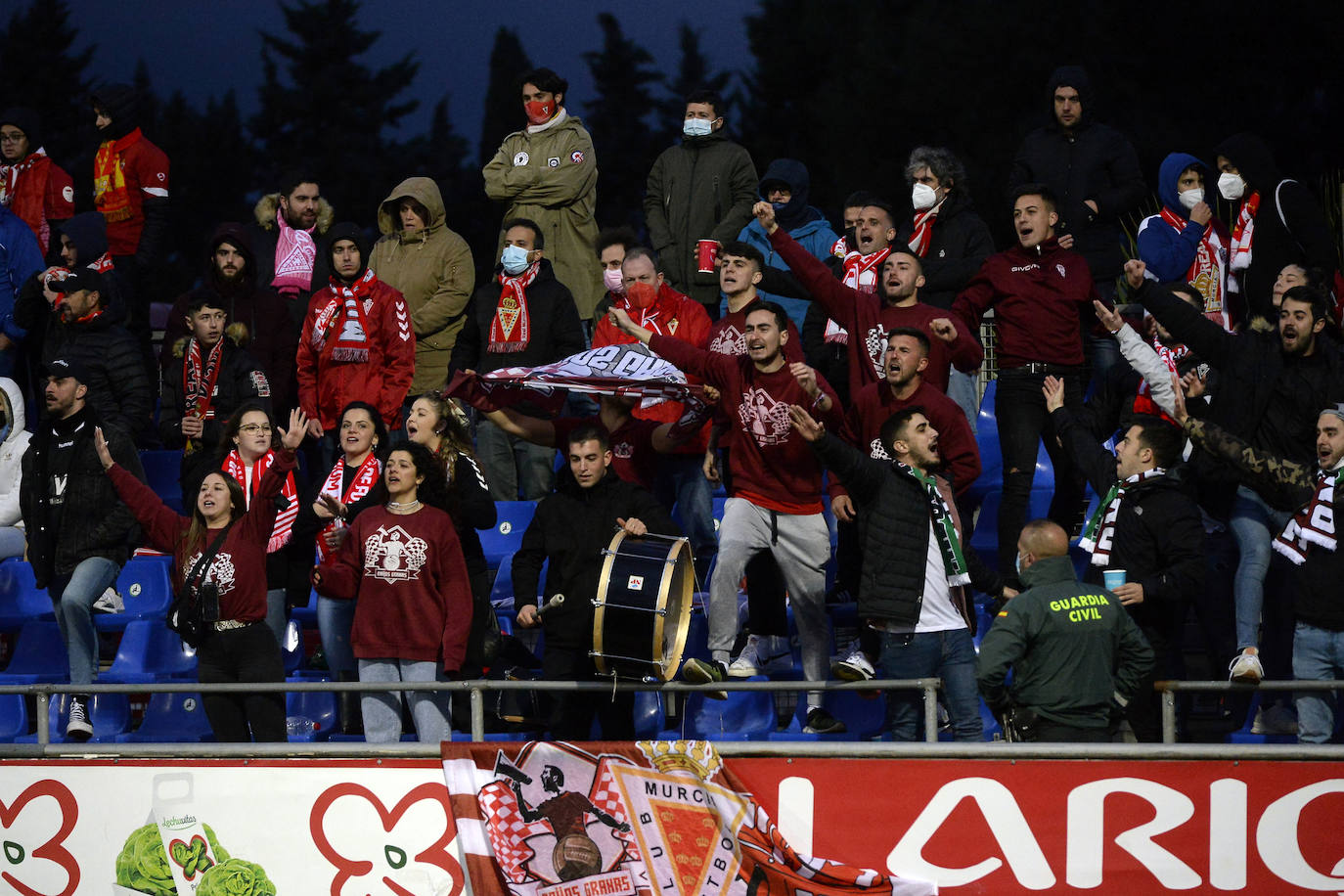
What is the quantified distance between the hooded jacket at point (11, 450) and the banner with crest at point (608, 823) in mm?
5043

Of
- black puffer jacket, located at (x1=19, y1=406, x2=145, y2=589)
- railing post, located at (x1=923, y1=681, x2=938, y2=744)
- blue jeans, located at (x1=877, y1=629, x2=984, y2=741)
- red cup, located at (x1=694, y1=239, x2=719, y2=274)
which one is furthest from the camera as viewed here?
red cup, located at (x1=694, y1=239, x2=719, y2=274)

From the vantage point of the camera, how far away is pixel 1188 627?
413 inches

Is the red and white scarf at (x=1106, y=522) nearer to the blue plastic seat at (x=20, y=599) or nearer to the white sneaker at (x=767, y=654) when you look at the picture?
the white sneaker at (x=767, y=654)

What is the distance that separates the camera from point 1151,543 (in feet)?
28.0

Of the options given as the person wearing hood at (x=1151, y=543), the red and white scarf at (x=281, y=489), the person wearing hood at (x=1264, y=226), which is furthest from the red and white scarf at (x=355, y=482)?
the person wearing hood at (x=1264, y=226)

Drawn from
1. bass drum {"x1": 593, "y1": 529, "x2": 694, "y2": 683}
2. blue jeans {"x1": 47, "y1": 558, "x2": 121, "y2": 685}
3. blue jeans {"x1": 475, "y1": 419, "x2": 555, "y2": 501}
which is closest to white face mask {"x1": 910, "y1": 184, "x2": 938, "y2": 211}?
blue jeans {"x1": 475, "y1": 419, "x2": 555, "y2": 501}

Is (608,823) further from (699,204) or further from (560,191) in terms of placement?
→ (560,191)

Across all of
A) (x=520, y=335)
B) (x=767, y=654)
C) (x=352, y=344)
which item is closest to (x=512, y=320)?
(x=520, y=335)

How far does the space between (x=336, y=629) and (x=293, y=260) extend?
4385 mm

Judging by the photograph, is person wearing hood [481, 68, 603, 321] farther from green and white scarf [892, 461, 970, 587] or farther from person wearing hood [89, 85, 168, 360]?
green and white scarf [892, 461, 970, 587]

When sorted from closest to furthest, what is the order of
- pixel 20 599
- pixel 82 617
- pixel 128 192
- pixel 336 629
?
pixel 336 629
pixel 82 617
pixel 20 599
pixel 128 192

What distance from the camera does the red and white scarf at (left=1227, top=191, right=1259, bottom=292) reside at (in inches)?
462

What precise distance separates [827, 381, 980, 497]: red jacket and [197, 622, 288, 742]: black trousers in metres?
2.99

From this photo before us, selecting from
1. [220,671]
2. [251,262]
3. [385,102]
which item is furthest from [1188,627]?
[385,102]
